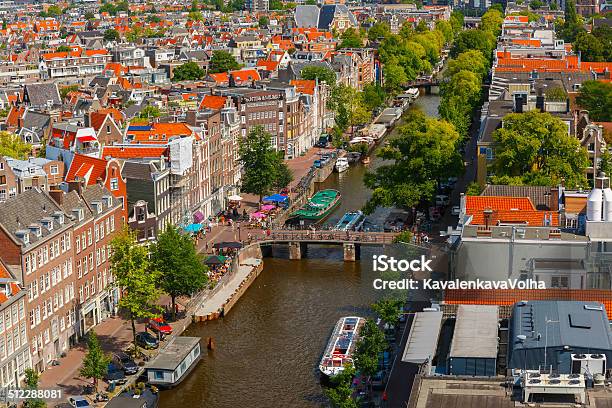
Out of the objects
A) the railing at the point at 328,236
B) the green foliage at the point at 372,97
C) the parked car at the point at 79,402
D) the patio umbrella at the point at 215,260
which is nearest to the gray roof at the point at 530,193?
the railing at the point at 328,236

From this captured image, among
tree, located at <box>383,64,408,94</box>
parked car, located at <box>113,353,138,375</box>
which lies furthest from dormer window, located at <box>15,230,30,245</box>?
tree, located at <box>383,64,408,94</box>

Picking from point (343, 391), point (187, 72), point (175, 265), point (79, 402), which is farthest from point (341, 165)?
point (343, 391)

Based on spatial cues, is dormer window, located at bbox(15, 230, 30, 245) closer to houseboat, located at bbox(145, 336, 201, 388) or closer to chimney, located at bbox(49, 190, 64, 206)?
chimney, located at bbox(49, 190, 64, 206)

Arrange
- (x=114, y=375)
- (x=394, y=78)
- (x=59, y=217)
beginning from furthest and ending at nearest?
(x=394, y=78), (x=59, y=217), (x=114, y=375)

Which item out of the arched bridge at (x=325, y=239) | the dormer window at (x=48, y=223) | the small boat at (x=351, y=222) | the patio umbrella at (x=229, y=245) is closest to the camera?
the dormer window at (x=48, y=223)

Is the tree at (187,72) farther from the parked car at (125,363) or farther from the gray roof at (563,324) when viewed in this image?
the gray roof at (563,324)

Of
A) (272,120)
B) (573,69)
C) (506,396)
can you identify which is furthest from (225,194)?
(506,396)

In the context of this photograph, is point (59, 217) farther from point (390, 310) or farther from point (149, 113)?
point (149, 113)
